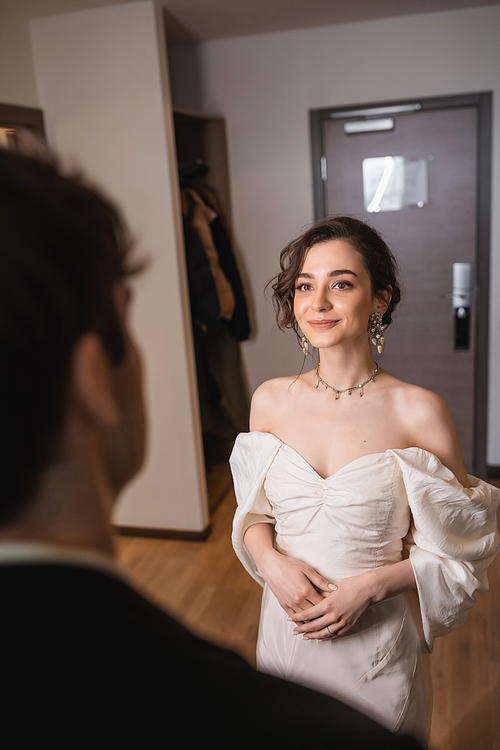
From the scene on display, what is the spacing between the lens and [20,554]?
0.31 m

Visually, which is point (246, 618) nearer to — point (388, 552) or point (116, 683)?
point (388, 552)

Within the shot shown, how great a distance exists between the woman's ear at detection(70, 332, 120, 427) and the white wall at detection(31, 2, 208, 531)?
2132 mm

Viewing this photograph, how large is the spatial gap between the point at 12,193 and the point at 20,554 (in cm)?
20

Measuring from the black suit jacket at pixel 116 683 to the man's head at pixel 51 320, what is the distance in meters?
0.06

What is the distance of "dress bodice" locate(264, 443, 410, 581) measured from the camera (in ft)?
3.70

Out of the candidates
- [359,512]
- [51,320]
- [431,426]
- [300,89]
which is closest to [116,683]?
[51,320]

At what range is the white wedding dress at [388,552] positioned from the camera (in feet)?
3.69

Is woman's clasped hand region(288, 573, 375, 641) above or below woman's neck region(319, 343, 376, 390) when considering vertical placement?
below

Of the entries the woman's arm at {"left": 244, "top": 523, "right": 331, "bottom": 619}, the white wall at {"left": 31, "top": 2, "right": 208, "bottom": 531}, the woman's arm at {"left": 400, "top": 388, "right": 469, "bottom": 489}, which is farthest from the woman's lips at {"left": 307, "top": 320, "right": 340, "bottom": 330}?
the white wall at {"left": 31, "top": 2, "right": 208, "bottom": 531}

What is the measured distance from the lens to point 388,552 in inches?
46.1

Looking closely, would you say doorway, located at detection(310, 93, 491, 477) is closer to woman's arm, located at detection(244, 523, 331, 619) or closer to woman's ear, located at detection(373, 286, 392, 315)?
woman's ear, located at detection(373, 286, 392, 315)

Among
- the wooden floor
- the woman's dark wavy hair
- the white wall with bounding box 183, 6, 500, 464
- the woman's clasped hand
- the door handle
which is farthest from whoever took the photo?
the door handle

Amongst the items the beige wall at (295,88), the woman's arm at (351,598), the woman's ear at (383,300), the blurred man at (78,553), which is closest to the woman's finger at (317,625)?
the woman's arm at (351,598)

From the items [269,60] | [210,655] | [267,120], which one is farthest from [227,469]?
[210,655]
